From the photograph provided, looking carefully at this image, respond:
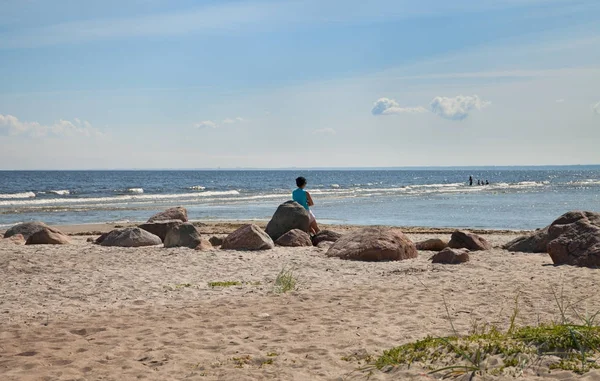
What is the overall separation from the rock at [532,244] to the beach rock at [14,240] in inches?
509

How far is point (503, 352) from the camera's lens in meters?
6.34

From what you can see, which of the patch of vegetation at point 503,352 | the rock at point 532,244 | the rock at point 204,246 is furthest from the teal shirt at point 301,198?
the patch of vegetation at point 503,352

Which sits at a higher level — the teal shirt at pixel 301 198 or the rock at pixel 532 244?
the teal shirt at pixel 301 198

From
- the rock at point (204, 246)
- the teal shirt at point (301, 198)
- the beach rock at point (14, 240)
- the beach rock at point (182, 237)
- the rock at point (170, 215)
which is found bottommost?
the beach rock at point (14, 240)

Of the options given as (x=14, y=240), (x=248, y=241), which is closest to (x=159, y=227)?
(x=248, y=241)

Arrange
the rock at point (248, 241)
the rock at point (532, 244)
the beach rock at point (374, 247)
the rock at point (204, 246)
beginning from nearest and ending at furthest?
1. the beach rock at point (374, 247)
2. the rock at point (532, 244)
3. the rock at point (204, 246)
4. the rock at point (248, 241)

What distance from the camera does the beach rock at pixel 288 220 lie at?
18.1m

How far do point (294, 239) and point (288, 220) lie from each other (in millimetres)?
962

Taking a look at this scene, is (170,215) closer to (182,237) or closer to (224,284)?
(182,237)

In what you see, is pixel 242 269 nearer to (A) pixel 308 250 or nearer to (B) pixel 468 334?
(A) pixel 308 250

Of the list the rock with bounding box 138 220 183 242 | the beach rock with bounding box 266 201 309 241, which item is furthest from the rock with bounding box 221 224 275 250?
the rock with bounding box 138 220 183 242

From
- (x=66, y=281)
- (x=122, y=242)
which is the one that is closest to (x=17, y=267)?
(x=66, y=281)

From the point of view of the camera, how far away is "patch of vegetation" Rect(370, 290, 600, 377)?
19.8 ft

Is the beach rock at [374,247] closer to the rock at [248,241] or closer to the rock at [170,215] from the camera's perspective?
the rock at [248,241]
